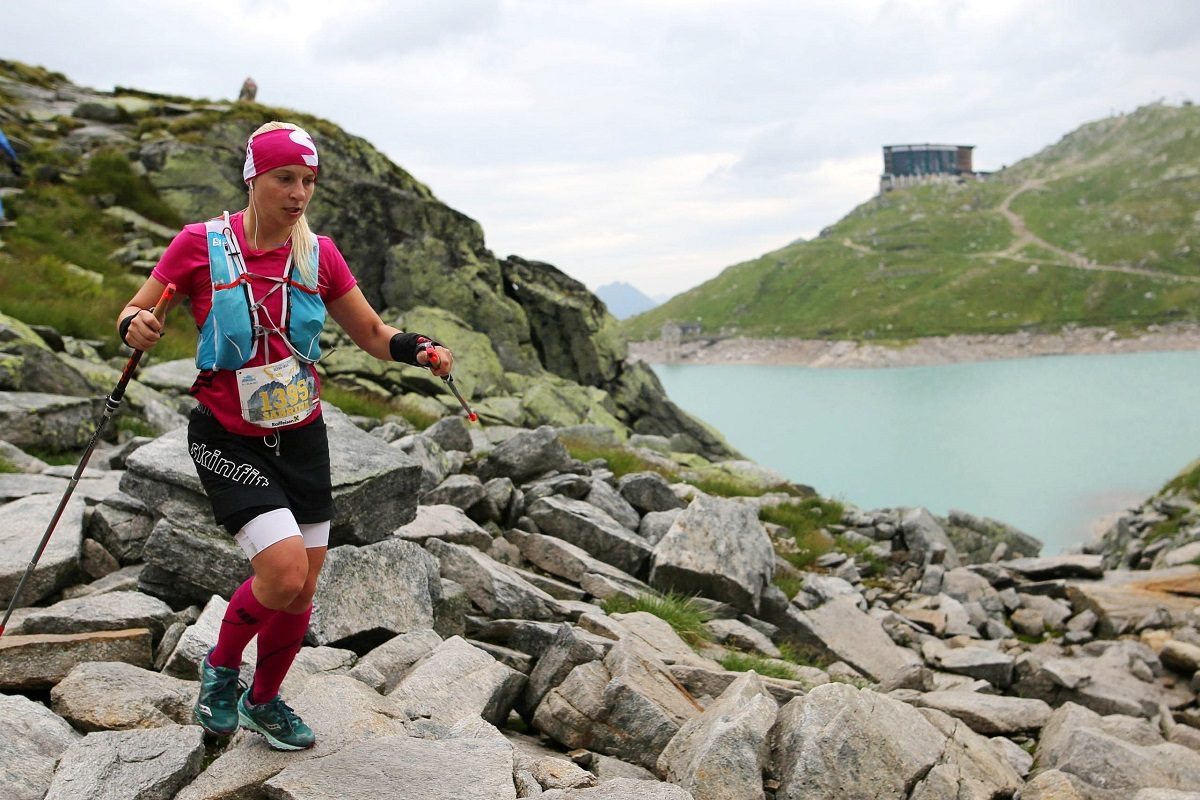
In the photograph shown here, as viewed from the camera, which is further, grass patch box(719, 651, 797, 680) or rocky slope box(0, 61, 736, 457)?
rocky slope box(0, 61, 736, 457)

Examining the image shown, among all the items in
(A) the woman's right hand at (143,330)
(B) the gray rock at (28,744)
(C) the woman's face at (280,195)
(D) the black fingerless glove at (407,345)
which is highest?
(C) the woman's face at (280,195)

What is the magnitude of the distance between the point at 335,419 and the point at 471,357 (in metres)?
19.1

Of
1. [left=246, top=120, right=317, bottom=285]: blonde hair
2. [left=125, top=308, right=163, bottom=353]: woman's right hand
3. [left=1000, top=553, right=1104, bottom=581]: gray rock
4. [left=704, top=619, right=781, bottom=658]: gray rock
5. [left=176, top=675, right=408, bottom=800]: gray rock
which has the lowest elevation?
[left=1000, top=553, right=1104, bottom=581]: gray rock

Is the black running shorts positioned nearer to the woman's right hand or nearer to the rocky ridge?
the woman's right hand

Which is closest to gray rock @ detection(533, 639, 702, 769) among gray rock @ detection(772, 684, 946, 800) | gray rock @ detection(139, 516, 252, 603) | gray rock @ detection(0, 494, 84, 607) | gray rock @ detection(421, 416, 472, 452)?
gray rock @ detection(772, 684, 946, 800)

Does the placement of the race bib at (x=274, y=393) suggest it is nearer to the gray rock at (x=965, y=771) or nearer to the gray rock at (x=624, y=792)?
the gray rock at (x=624, y=792)

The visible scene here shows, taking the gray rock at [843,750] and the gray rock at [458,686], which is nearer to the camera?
the gray rock at [843,750]

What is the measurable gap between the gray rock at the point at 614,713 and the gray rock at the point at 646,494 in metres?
7.52

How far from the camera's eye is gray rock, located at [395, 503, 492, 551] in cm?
946

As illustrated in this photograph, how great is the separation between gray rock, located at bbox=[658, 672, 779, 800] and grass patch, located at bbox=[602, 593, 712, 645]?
9.65ft

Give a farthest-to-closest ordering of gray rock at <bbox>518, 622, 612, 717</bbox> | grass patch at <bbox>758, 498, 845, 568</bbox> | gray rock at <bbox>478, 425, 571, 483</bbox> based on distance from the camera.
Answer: grass patch at <bbox>758, 498, 845, 568</bbox> < gray rock at <bbox>478, 425, 571, 483</bbox> < gray rock at <bbox>518, 622, 612, 717</bbox>

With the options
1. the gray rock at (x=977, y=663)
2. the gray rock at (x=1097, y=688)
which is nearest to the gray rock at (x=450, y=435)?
the gray rock at (x=977, y=663)

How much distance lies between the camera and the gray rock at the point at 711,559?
1103cm

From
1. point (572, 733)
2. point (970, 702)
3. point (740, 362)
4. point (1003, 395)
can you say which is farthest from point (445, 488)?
point (740, 362)
